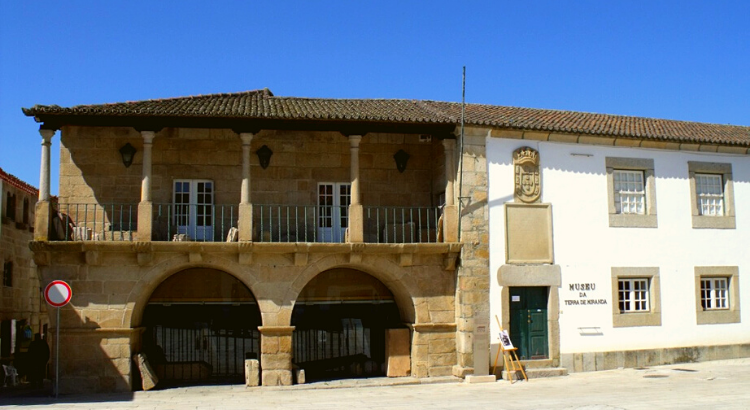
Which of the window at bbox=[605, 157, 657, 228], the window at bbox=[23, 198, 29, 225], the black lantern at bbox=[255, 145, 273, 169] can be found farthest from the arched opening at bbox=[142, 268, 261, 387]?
the window at bbox=[605, 157, 657, 228]

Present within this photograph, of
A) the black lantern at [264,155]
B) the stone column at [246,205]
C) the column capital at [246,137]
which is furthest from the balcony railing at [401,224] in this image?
the column capital at [246,137]

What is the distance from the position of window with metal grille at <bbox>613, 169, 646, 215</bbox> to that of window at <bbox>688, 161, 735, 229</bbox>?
131cm

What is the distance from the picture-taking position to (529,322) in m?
15.9

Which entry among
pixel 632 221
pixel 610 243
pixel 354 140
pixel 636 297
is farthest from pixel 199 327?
pixel 632 221

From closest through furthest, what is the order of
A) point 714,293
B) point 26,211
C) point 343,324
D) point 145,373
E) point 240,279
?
point 145,373 → point 240,279 → point 714,293 → point 343,324 → point 26,211

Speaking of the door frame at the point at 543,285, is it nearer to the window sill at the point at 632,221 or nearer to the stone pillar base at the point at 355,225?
the window sill at the point at 632,221

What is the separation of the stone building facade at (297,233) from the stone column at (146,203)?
0.10ft

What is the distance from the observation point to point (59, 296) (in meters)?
13.2

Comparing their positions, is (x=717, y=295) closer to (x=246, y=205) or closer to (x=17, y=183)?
(x=246, y=205)

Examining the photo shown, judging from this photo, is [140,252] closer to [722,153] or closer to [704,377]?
[704,377]

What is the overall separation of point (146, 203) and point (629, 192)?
1037 centimetres

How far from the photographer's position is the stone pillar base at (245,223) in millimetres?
14609

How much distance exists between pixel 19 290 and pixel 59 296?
906 cm

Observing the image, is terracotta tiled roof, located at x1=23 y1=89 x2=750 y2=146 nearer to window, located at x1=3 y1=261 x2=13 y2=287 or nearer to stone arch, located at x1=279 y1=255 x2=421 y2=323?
stone arch, located at x1=279 y1=255 x2=421 y2=323
